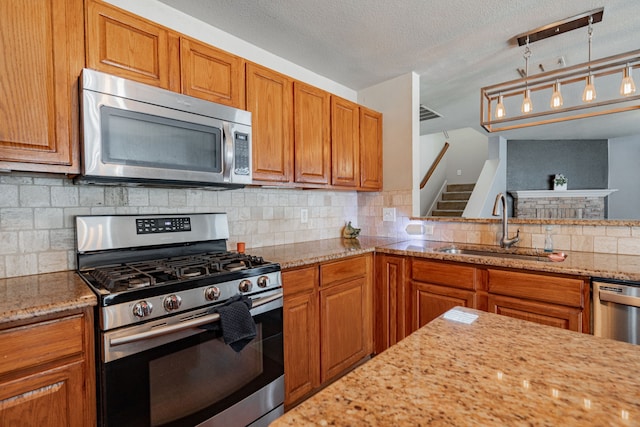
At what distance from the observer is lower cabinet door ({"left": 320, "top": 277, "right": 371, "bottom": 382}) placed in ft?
6.69

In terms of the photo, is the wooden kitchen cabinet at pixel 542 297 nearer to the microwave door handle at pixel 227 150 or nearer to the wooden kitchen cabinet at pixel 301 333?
the wooden kitchen cabinet at pixel 301 333

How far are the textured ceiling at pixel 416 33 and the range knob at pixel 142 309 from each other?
177 cm

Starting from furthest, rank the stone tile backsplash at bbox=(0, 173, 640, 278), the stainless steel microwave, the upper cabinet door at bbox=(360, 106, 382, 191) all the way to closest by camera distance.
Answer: the upper cabinet door at bbox=(360, 106, 382, 191) < the stone tile backsplash at bbox=(0, 173, 640, 278) < the stainless steel microwave

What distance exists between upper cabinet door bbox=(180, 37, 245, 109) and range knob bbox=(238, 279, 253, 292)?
41.6 inches

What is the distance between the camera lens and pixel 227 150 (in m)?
1.77

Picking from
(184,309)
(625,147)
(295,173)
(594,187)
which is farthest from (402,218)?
(625,147)

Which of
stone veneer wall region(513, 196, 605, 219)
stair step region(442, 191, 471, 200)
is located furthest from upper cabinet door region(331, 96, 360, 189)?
stone veneer wall region(513, 196, 605, 219)

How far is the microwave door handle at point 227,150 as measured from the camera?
1763 mm

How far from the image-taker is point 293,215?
2.65 meters

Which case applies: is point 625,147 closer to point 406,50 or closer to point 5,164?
point 406,50

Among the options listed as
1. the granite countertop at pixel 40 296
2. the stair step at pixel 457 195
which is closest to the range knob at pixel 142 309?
the granite countertop at pixel 40 296

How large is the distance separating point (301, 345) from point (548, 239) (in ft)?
6.03

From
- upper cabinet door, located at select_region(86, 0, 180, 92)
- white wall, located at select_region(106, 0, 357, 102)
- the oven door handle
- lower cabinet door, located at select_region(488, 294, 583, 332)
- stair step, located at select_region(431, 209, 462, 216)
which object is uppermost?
white wall, located at select_region(106, 0, 357, 102)

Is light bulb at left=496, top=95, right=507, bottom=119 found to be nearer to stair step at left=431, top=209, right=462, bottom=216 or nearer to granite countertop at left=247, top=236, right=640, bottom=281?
granite countertop at left=247, top=236, right=640, bottom=281
